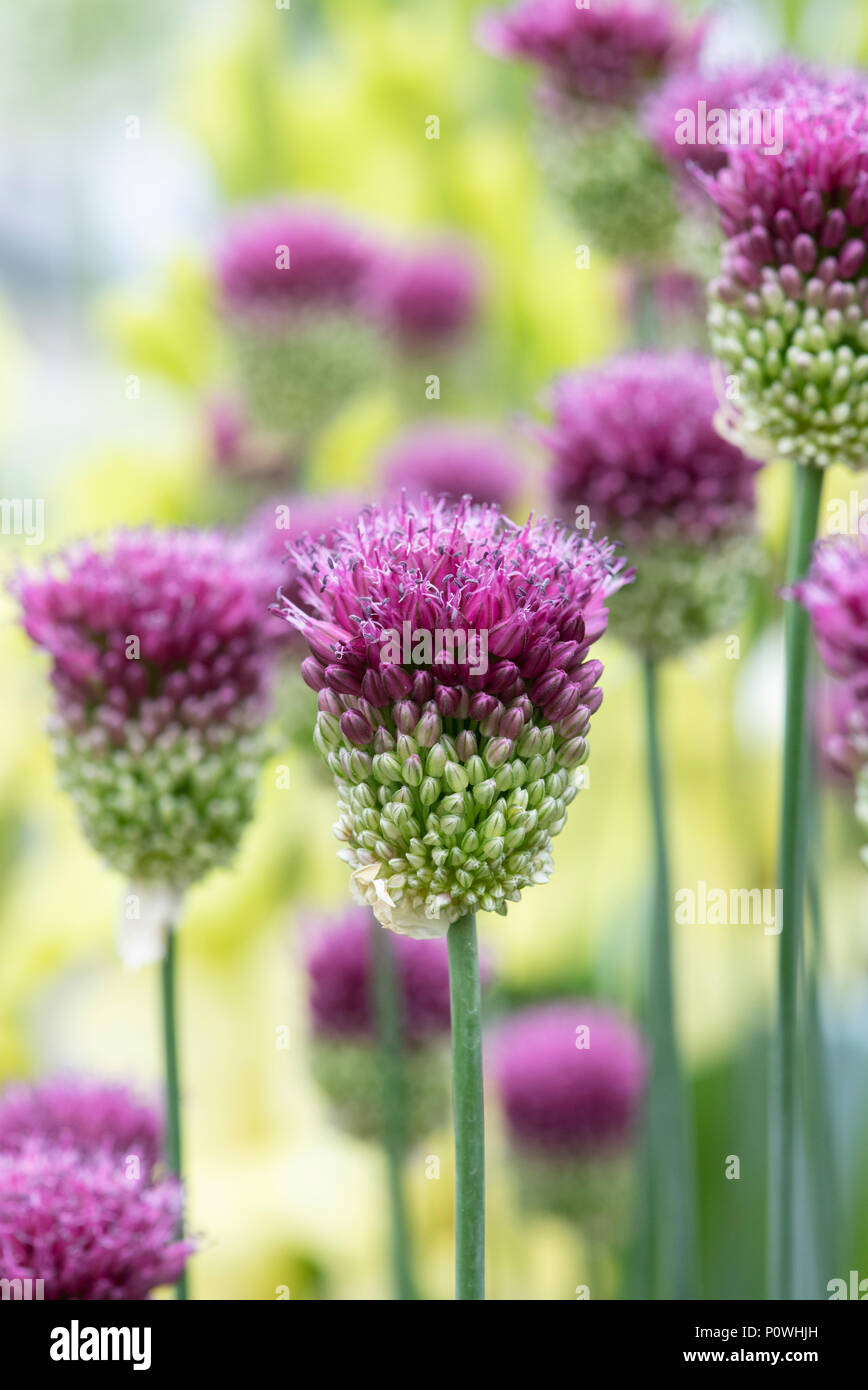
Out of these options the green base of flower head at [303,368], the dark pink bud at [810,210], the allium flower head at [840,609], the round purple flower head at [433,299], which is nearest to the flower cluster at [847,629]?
the allium flower head at [840,609]

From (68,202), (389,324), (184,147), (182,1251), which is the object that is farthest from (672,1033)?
(68,202)

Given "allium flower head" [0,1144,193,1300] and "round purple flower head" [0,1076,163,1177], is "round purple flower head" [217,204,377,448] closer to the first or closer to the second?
"round purple flower head" [0,1076,163,1177]

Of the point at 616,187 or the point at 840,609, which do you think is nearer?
the point at 840,609

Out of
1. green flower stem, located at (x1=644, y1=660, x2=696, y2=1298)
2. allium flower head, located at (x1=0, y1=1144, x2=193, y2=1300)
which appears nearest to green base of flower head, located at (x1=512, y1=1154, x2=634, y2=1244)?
green flower stem, located at (x1=644, y1=660, x2=696, y2=1298)

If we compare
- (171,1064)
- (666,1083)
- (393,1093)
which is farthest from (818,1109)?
(171,1064)

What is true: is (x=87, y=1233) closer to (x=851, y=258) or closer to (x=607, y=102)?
(x=851, y=258)
